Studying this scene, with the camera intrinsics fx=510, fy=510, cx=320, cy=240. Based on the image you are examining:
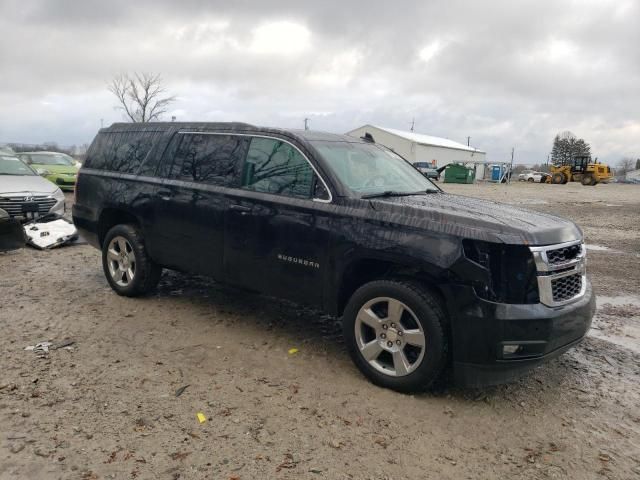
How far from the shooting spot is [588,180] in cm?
4281

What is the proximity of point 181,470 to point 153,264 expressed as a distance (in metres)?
3.15

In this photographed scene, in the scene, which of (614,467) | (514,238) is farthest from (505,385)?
(514,238)

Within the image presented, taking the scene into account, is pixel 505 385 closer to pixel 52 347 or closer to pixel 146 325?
pixel 146 325

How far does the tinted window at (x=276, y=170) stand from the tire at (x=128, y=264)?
166 centimetres

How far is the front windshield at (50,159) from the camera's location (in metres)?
17.5

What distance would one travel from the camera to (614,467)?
292cm

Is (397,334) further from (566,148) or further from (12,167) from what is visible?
(566,148)

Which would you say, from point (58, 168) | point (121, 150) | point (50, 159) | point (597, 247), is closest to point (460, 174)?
point (50, 159)

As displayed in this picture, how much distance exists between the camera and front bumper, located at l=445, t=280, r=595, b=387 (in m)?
3.27

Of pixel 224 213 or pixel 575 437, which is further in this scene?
pixel 224 213

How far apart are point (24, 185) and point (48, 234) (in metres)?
1.44

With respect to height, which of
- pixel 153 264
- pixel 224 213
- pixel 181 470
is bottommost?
pixel 181 470

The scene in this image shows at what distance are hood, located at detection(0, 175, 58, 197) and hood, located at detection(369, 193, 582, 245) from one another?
7.78 metres

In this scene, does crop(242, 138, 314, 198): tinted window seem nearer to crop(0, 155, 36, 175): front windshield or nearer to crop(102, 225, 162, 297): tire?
crop(102, 225, 162, 297): tire
